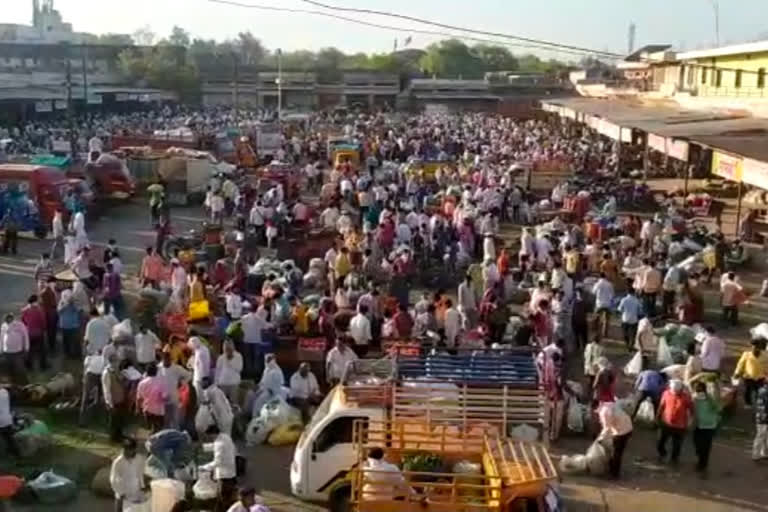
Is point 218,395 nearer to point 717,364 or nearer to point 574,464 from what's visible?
point 574,464

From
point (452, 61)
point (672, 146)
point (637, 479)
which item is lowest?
point (637, 479)

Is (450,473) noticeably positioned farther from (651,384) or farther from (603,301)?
(603,301)

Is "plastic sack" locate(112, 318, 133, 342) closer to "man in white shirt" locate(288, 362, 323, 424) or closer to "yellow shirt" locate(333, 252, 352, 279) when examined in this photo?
"man in white shirt" locate(288, 362, 323, 424)

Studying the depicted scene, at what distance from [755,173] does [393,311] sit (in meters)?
7.58


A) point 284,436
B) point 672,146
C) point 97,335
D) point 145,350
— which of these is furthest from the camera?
point 672,146

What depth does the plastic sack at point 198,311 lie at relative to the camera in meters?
15.3

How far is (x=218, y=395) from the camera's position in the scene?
37.8ft

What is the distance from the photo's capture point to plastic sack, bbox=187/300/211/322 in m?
15.3

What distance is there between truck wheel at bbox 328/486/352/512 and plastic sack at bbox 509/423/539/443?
1727 millimetres

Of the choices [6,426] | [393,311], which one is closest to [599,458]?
[393,311]

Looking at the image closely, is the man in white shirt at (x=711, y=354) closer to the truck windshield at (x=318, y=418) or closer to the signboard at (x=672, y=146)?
the truck windshield at (x=318, y=418)

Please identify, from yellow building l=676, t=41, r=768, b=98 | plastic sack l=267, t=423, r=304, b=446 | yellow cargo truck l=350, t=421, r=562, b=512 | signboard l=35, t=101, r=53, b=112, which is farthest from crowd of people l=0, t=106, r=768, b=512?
signboard l=35, t=101, r=53, b=112

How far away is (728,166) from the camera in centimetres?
2080

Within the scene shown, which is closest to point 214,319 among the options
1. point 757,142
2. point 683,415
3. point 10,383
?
point 10,383
